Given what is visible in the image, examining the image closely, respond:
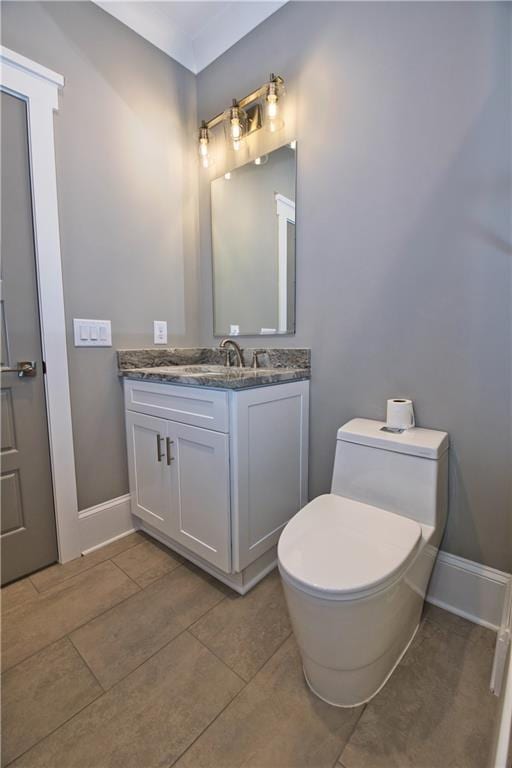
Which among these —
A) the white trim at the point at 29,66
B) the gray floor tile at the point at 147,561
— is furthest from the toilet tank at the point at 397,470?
the white trim at the point at 29,66

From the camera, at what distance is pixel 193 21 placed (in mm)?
1667

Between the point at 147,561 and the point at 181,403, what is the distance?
A: 79cm

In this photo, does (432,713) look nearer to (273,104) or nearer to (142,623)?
(142,623)

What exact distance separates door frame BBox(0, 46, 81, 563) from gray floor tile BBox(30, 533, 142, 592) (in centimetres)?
4

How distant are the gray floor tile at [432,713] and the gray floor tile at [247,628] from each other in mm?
329

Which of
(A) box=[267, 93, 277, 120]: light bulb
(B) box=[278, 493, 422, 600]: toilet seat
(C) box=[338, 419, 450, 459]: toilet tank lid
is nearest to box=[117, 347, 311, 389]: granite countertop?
(C) box=[338, 419, 450, 459]: toilet tank lid

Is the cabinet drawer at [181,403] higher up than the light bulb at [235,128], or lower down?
lower down

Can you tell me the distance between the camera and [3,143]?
1.27 m

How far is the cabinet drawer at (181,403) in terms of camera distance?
1215 millimetres

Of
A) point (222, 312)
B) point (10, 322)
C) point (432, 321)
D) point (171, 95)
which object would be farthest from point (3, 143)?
point (432, 321)

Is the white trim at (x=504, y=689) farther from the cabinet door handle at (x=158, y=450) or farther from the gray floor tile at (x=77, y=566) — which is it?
the gray floor tile at (x=77, y=566)

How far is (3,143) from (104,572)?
5.91ft

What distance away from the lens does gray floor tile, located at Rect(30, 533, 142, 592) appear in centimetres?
141

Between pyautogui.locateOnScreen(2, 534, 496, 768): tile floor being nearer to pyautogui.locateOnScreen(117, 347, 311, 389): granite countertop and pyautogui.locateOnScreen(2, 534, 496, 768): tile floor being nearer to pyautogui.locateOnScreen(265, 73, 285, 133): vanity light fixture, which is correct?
pyautogui.locateOnScreen(117, 347, 311, 389): granite countertop
